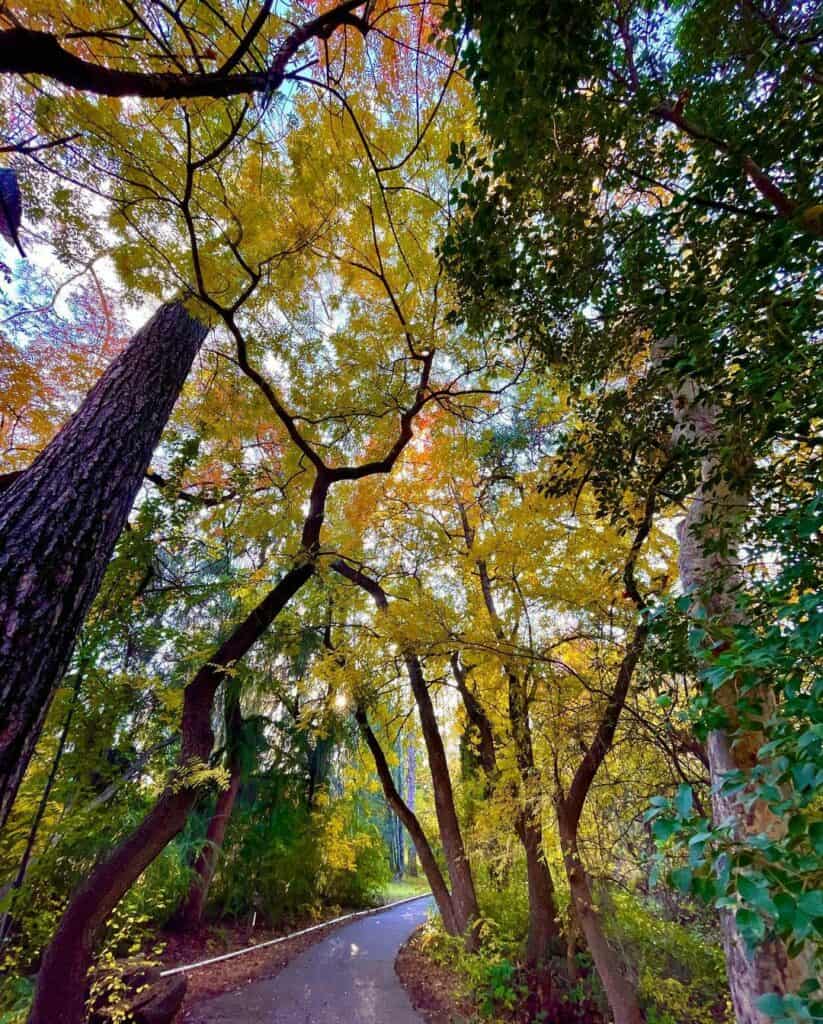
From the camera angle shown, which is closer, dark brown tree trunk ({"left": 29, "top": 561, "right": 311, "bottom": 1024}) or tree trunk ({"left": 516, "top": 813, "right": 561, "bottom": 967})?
dark brown tree trunk ({"left": 29, "top": 561, "right": 311, "bottom": 1024})

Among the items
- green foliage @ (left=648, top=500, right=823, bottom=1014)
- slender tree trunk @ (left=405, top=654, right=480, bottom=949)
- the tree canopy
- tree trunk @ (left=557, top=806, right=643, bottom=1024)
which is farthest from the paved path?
green foliage @ (left=648, top=500, right=823, bottom=1014)

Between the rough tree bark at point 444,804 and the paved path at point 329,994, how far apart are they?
95 centimetres

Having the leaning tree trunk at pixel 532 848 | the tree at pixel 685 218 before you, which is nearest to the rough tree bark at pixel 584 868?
the leaning tree trunk at pixel 532 848

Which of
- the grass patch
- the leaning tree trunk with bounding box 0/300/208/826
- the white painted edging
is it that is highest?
the leaning tree trunk with bounding box 0/300/208/826

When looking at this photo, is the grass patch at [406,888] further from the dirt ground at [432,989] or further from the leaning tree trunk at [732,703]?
the leaning tree trunk at [732,703]

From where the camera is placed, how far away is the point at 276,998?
4.45m

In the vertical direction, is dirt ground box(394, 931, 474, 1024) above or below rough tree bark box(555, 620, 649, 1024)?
below

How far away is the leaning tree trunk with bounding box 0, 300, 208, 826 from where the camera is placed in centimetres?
157

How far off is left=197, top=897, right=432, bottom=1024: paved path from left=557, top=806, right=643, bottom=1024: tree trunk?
81.6 inches

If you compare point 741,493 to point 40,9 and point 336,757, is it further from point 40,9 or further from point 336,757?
point 336,757

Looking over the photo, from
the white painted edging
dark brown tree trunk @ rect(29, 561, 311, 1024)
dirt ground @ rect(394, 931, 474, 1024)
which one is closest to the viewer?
dark brown tree trunk @ rect(29, 561, 311, 1024)

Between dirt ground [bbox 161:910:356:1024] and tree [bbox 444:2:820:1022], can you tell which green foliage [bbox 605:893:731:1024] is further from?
dirt ground [bbox 161:910:356:1024]

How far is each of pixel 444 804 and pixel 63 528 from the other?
5.18m

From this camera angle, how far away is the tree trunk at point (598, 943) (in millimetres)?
3127
